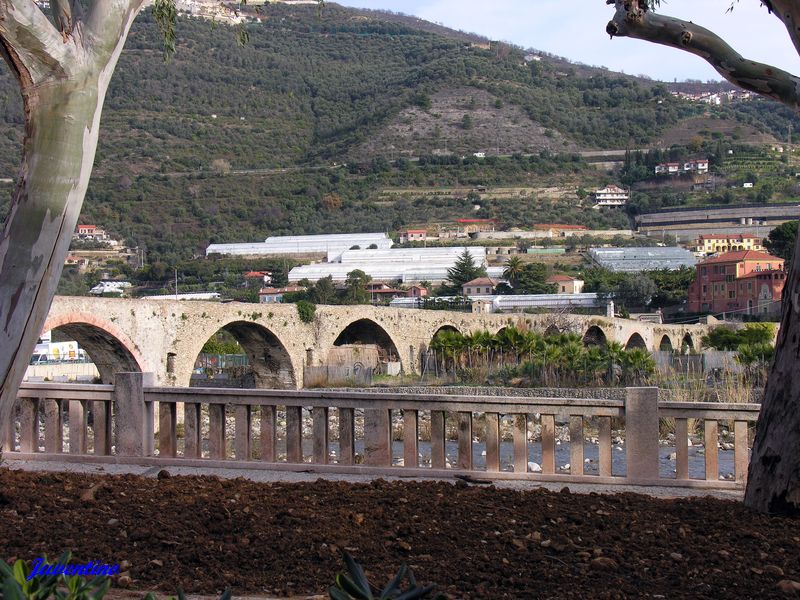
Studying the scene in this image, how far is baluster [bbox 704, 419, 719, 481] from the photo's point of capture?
5.52 metres

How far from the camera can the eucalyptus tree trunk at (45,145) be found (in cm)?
416

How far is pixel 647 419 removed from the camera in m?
5.48

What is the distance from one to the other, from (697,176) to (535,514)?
93.9 meters

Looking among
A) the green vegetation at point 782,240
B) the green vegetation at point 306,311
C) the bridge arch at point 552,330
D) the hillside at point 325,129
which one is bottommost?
the bridge arch at point 552,330

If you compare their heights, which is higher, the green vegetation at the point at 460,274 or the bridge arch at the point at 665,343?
the green vegetation at the point at 460,274

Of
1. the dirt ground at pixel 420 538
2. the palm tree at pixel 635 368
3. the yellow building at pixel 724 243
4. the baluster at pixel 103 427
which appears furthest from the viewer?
the yellow building at pixel 724 243

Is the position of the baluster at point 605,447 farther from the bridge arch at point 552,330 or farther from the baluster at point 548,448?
the bridge arch at point 552,330

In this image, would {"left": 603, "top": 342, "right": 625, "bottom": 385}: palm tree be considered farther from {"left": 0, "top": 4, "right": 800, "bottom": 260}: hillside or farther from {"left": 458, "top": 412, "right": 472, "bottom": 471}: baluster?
{"left": 0, "top": 4, "right": 800, "bottom": 260}: hillside

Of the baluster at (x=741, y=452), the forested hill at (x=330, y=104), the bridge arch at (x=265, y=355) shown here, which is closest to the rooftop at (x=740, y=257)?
the bridge arch at (x=265, y=355)

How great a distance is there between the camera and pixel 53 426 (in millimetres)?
6488

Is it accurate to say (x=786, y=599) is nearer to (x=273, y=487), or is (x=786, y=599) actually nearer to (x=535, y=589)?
(x=535, y=589)

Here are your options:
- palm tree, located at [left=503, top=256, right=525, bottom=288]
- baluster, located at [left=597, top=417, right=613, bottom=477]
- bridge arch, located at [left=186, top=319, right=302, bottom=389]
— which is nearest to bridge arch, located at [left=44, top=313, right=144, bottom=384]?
bridge arch, located at [left=186, top=319, right=302, bottom=389]

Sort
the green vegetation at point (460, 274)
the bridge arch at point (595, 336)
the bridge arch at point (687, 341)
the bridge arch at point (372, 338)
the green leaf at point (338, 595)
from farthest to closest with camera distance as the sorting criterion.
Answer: the green vegetation at point (460, 274) → the bridge arch at point (687, 341) → the bridge arch at point (595, 336) → the bridge arch at point (372, 338) → the green leaf at point (338, 595)

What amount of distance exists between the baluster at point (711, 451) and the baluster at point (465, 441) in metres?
1.31
